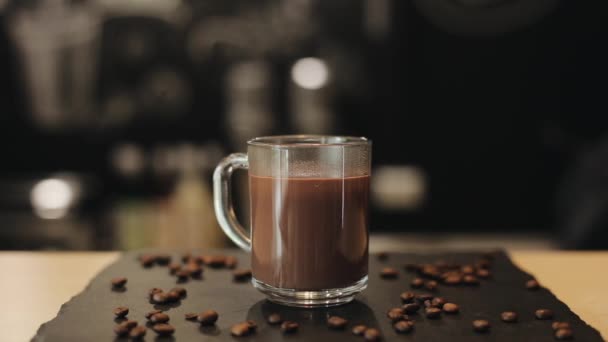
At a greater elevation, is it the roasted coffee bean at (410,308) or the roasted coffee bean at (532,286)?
the roasted coffee bean at (410,308)

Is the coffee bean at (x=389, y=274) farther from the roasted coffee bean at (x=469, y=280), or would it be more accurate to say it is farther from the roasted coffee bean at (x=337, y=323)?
the roasted coffee bean at (x=337, y=323)

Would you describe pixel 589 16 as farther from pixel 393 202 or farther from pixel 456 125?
pixel 393 202

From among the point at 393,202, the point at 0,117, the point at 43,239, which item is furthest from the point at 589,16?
the point at 0,117

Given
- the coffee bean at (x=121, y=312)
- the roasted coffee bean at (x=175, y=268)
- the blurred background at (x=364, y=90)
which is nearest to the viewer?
the coffee bean at (x=121, y=312)

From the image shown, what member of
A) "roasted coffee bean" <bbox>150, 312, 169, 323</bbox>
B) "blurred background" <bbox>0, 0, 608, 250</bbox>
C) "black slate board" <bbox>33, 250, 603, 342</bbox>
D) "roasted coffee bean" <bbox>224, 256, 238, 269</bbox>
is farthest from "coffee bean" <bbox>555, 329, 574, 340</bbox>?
"blurred background" <bbox>0, 0, 608, 250</bbox>

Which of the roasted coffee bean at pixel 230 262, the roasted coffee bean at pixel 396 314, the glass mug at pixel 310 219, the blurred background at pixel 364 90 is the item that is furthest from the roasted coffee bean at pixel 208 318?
the blurred background at pixel 364 90

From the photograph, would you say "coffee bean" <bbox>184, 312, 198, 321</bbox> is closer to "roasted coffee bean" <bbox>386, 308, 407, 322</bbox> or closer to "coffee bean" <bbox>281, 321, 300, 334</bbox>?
"coffee bean" <bbox>281, 321, 300, 334</bbox>

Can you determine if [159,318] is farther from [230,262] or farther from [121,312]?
[230,262]
